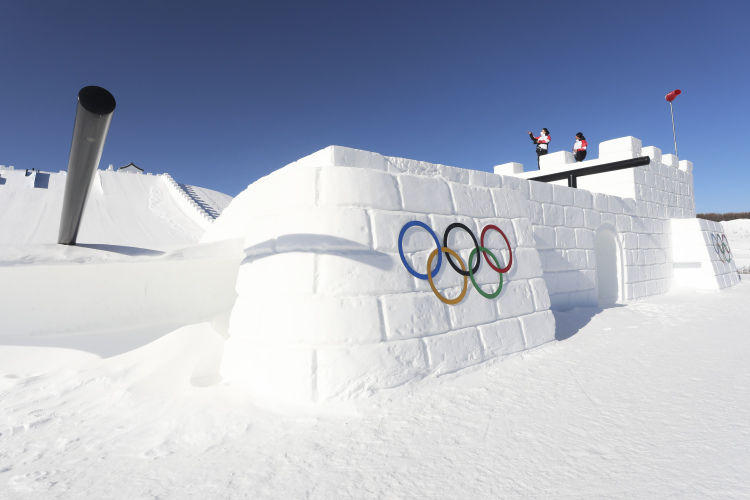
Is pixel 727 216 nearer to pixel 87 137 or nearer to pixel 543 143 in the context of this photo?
pixel 543 143

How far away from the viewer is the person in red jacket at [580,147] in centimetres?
735

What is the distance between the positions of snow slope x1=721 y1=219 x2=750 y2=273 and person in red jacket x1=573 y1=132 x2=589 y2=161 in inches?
521

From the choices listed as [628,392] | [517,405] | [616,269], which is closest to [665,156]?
[616,269]

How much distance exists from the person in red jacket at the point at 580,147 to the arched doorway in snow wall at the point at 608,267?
1895 mm

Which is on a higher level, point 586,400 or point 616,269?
point 616,269

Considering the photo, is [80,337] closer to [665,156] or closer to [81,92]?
[81,92]

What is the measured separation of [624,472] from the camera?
4.65 ft

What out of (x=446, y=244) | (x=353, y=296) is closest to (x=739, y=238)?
(x=446, y=244)

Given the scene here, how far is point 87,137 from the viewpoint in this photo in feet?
7.47

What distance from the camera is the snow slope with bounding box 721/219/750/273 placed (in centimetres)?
1658

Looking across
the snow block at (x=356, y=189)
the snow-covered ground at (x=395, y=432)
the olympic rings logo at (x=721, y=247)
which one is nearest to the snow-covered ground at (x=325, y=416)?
the snow-covered ground at (x=395, y=432)

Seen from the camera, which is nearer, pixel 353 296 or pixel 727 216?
pixel 353 296

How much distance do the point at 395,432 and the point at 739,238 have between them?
102 feet

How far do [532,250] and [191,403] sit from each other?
3.10m
